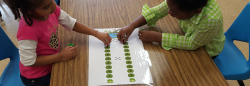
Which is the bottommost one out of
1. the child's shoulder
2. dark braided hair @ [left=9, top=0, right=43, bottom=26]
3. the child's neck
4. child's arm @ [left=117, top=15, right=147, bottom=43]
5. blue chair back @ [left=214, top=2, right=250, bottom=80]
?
blue chair back @ [left=214, top=2, right=250, bottom=80]

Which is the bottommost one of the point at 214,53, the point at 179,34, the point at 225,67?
the point at 225,67

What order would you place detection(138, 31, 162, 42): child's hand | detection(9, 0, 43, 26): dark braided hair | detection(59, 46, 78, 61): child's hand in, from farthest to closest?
1. detection(138, 31, 162, 42): child's hand
2. detection(59, 46, 78, 61): child's hand
3. detection(9, 0, 43, 26): dark braided hair

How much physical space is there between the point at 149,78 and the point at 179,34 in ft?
1.12

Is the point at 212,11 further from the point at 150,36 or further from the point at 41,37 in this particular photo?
the point at 41,37

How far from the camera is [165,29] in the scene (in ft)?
3.09

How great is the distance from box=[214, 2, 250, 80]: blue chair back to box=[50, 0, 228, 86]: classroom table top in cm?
34

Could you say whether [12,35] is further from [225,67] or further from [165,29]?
[225,67]

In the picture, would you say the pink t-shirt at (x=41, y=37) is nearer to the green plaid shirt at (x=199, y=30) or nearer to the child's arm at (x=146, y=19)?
the child's arm at (x=146, y=19)

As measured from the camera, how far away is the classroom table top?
0.68m

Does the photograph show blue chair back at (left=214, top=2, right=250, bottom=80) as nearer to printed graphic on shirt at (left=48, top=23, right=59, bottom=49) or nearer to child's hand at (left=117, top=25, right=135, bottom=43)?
child's hand at (left=117, top=25, right=135, bottom=43)

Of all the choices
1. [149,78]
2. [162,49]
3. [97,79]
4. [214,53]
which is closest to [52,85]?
[97,79]

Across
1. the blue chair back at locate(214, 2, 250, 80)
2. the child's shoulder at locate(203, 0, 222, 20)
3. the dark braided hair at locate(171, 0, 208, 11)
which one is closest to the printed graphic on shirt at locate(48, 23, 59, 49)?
the dark braided hair at locate(171, 0, 208, 11)

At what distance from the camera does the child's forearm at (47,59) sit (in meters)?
0.72

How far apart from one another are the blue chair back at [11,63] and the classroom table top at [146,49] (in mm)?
316
